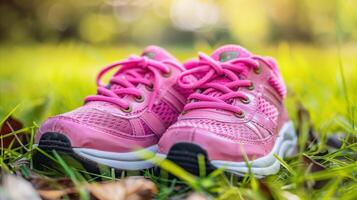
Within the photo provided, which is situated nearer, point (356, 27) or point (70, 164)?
point (70, 164)

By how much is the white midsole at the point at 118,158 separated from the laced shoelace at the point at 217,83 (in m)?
0.18

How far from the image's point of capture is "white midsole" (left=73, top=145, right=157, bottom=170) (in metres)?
1.26

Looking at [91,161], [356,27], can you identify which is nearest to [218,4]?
[356,27]

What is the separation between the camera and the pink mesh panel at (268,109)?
1456 millimetres

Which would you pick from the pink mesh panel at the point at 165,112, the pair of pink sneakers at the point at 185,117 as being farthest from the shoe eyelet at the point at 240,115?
the pink mesh panel at the point at 165,112

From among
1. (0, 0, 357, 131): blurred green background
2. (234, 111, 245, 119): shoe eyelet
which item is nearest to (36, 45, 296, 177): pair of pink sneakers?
(234, 111, 245, 119): shoe eyelet

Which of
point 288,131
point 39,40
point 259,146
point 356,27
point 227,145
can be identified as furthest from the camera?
point 39,40

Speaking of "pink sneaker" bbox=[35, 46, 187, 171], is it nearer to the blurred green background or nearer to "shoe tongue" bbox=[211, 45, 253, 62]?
"shoe tongue" bbox=[211, 45, 253, 62]

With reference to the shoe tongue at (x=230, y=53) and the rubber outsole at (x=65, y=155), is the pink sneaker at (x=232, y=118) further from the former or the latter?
the rubber outsole at (x=65, y=155)

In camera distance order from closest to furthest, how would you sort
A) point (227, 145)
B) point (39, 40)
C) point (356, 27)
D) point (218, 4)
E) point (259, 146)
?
point (227, 145)
point (259, 146)
point (356, 27)
point (218, 4)
point (39, 40)

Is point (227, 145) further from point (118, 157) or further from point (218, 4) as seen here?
point (218, 4)

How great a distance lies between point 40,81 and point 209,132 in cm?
270

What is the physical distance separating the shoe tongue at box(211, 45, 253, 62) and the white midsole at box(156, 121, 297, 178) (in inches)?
10.5

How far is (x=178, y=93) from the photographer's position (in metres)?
1.53
